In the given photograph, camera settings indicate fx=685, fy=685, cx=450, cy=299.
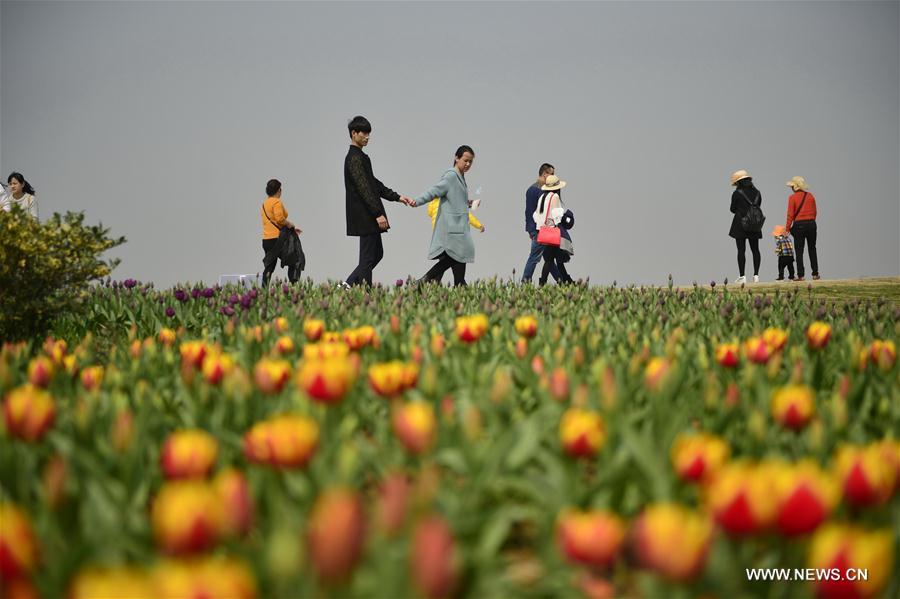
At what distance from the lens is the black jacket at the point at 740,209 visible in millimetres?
15609

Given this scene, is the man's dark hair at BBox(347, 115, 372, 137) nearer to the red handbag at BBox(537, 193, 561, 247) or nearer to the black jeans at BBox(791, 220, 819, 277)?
the red handbag at BBox(537, 193, 561, 247)

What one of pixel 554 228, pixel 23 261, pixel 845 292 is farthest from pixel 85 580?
pixel 845 292

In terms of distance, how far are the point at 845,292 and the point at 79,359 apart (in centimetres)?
1344

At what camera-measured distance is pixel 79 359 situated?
3.68 meters

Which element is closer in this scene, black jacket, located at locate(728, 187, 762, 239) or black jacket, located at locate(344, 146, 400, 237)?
black jacket, located at locate(344, 146, 400, 237)

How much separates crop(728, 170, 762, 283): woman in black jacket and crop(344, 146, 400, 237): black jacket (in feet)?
30.5

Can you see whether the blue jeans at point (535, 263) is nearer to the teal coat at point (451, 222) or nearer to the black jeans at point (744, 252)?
the teal coat at point (451, 222)

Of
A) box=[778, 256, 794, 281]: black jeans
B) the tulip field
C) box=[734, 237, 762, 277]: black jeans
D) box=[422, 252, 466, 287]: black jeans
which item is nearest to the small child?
box=[778, 256, 794, 281]: black jeans

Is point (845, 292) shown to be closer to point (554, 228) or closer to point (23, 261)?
point (554, 228)

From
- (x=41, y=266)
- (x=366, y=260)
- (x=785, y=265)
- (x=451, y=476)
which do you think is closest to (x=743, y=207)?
(x=785, y=265)

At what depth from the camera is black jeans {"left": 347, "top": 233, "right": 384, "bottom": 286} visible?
10352 millimetres

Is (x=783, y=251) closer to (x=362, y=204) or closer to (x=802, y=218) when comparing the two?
(x=802, y=218)

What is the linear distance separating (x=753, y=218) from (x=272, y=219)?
1055 centimetres

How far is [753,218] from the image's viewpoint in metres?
15.5
